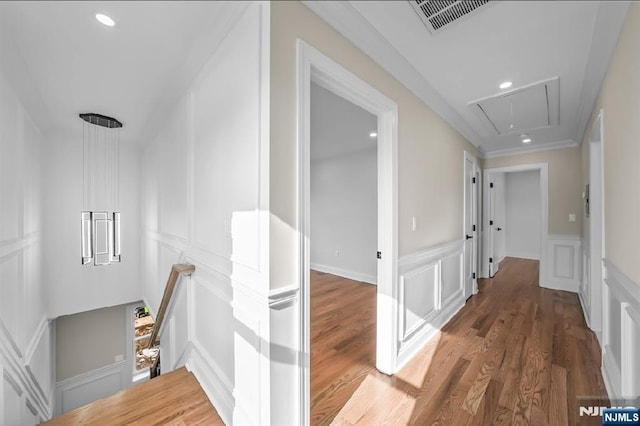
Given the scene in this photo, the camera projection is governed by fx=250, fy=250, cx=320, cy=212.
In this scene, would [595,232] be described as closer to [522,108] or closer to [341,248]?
[522,108]

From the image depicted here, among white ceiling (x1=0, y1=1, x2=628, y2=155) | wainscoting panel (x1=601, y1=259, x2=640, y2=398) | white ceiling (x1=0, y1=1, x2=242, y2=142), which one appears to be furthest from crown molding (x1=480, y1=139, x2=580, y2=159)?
white ceiling (x1=0, y1=1, x2=242, y2=142)

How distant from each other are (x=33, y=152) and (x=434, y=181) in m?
5.02

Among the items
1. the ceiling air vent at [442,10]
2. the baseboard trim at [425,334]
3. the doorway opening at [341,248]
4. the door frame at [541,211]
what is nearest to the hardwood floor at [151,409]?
the doorway opening at [341,248]

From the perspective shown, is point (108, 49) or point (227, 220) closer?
point (227, 220)

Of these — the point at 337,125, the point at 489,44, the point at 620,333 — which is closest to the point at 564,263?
the point at 620,333

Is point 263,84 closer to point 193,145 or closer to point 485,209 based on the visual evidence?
point 193,145

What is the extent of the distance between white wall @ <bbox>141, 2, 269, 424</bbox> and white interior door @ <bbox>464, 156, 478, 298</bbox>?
332cm

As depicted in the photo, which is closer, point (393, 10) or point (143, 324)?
point (393, 10)

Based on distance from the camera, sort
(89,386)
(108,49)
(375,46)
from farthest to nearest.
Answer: (89,386) < (108,49) < (375,46)

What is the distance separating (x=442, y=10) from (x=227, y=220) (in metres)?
1.87

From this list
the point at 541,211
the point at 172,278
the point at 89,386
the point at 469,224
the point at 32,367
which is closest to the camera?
the point at 172,278

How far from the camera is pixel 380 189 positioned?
82.7 inches

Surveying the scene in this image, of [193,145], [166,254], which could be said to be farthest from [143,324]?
[193,145]

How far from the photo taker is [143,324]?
5.72m
